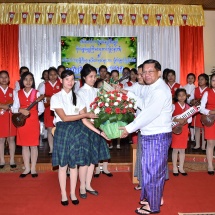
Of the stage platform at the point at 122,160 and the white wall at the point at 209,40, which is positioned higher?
the white wall at the point at 209,40

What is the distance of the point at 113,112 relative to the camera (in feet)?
10.4

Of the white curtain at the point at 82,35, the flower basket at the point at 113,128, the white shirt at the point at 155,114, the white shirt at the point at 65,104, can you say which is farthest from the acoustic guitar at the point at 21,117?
the white curtain at the point at 82,35

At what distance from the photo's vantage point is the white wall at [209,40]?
906cm

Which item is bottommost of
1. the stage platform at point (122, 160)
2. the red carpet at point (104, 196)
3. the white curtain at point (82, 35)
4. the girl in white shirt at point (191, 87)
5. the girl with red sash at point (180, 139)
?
the red carpet at point (104, 196)

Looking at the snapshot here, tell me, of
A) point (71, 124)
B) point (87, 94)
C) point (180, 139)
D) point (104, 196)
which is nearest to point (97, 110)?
point (71, 124)

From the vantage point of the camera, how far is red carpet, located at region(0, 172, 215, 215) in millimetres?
3592

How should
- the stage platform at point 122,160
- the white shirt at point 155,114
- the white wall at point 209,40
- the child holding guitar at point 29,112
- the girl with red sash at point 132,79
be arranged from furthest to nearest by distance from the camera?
the white wall at point 209,40, the girl with red sash at point 132,79, the stage platform at point 122,160, the child holding guitar at point 29,112, the white shirt at point 155,114

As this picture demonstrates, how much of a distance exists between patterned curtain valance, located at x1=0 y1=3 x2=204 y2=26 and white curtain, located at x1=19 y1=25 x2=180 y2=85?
201mm

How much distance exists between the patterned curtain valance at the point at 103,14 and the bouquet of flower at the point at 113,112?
18.2 ft

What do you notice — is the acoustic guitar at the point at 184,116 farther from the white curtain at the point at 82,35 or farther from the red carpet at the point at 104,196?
the white curtain at the point at 82,35

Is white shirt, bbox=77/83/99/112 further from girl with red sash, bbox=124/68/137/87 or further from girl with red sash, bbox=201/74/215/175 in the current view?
girl with red sash, bbox=124/68/137/87

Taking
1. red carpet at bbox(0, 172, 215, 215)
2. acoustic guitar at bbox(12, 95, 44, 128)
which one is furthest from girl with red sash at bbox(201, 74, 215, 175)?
acoustic guitar at bbox(12, 95, 44, 128)

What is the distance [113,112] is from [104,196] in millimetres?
1327

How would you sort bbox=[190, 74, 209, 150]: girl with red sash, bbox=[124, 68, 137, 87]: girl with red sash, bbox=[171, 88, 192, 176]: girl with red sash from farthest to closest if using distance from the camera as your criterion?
bbox=[124, 68, 137, 87]: girl with red sash
bbox=[190, 74, 209, 150]: girl with red sash
bbox=[171, 88, 192, 176]: girl with red sash
